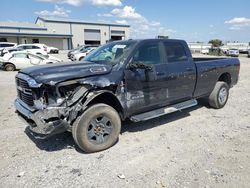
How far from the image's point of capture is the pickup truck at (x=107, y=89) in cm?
373

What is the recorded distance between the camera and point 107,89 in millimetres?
4129

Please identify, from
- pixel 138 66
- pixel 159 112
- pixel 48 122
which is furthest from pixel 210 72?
pixel 48 122

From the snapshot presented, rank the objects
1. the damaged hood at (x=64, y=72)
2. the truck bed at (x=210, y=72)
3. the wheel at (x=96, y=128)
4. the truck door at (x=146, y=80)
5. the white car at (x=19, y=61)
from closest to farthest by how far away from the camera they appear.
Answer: the damaged hood at (x=64, y=72) → the wheel at (x=96, y=128) → the truck door at (x=146, y=80) → the truck bed at (x=210, y=72) → the white car at (x=19, y=61)

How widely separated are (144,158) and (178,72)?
2.22 m

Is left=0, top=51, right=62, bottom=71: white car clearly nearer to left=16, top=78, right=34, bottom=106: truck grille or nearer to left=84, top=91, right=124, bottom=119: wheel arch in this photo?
left=16, top=78, right=34, bottom=106: truck grille

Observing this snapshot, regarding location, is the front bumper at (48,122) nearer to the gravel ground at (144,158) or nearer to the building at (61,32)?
the gravel ground at (144,158)

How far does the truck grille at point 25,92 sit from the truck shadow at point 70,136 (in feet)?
2.96

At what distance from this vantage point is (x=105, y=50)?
5234 mm

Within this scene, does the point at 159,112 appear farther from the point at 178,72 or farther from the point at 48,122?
the point at 48,122

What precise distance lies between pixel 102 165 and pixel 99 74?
4.93 ft

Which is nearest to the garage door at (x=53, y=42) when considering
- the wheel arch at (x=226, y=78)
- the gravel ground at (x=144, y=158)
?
the gravel ground at (x=144, y=158)

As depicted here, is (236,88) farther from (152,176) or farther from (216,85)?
(152,176)

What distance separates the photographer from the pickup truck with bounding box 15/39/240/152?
147 inches

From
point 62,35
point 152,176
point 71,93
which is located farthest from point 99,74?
point 62,35
